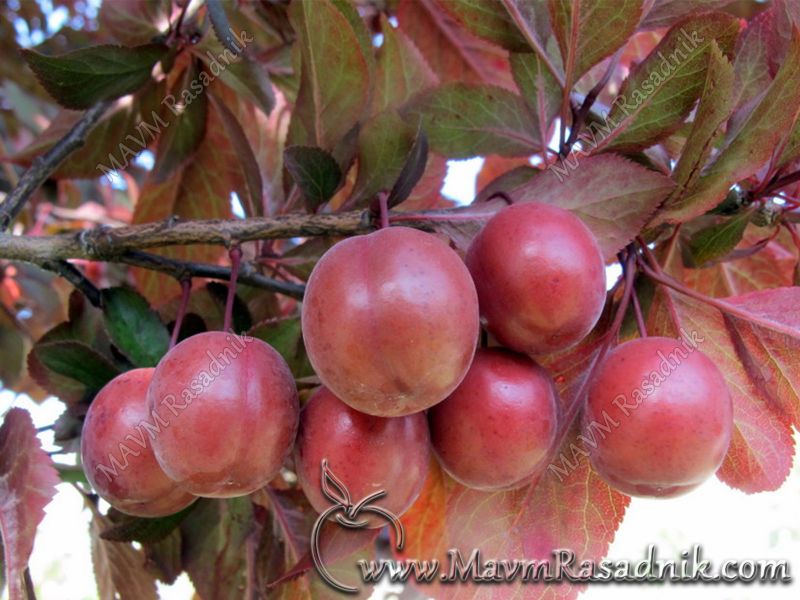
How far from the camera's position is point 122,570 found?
1669mm

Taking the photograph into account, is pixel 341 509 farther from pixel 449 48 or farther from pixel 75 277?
pixel 449 48

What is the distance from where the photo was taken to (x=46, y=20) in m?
3.68

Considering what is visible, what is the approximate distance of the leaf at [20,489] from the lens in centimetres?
107

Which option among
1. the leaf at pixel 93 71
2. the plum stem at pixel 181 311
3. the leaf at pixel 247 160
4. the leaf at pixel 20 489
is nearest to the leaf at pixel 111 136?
the leaf at pixel 93 71

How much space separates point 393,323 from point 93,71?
1020 millimetres

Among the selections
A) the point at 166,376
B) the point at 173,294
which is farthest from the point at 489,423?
the point at 173,294

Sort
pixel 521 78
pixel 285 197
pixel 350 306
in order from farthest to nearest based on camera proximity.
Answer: pixel 285 197, pixel 521 78, pixel 350 306

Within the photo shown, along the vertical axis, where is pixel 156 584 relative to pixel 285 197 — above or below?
below

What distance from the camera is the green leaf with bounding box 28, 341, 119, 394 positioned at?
4.91ft

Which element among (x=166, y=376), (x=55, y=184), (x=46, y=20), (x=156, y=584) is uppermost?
(x=166, y=376)

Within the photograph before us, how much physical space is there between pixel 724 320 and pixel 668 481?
0.40 m

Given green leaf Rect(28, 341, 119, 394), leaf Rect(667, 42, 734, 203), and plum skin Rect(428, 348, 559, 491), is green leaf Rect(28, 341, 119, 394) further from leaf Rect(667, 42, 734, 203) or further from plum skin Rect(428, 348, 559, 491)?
leaf Rect(667, 42, 734, 203)

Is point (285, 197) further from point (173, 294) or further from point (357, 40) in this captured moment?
point (173, 294)

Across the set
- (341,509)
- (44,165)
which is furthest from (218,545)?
(44,165)
